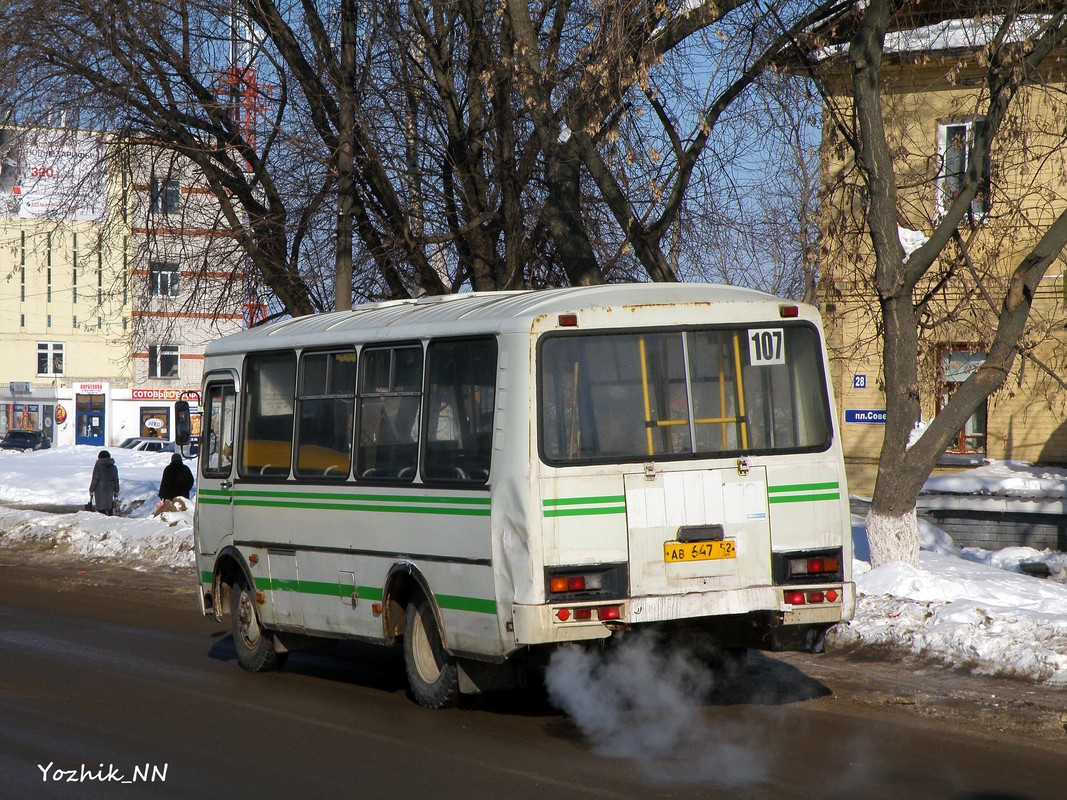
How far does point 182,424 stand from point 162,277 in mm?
8207

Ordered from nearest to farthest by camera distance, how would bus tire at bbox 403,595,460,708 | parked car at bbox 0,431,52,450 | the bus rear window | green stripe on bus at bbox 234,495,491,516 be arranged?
the bus rear window
green stripe on bus at bbox 234,495,491,516
bus tire at bbox 403,595,460,708
parked car at bbox 0,431,52,450

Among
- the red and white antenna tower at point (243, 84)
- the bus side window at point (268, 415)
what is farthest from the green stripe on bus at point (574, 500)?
the red and white antenna tower at point (243, 84)

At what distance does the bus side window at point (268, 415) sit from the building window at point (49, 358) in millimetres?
75539

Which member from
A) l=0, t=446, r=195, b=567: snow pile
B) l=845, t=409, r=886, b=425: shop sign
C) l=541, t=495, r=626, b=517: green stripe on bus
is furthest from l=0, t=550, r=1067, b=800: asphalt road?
l=845, t=409, r=886, b=425: shop sign

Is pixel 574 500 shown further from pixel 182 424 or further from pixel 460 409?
pixel 182 424

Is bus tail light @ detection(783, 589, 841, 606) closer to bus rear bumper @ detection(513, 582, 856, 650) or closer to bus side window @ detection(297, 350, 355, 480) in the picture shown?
bus rear bumper @ detection(513, 582, 856, 650)

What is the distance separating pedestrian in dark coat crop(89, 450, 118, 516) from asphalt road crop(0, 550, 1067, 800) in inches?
725

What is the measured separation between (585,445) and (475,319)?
3.71ft

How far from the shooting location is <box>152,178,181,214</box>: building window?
1908 centimetres

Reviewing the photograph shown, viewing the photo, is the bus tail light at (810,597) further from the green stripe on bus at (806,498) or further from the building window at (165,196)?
the building window at (165,196)

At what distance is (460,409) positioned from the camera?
8.57 m

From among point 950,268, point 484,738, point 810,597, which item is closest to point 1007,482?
point 950,268

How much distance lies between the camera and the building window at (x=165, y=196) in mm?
19078

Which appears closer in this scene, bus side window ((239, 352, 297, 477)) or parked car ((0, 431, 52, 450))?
bus side window ((239, 352, 297, 477))
